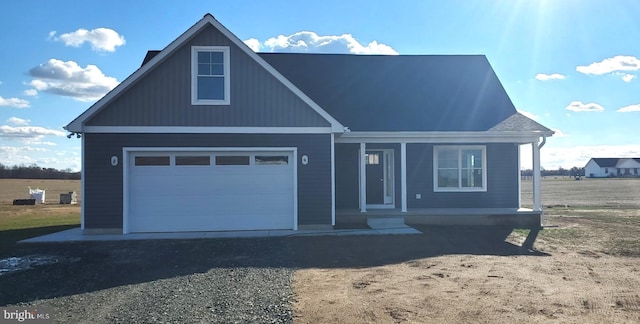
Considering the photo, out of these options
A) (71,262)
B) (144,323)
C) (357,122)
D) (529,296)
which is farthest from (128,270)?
(357,122)

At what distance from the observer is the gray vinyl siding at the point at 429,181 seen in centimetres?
1545

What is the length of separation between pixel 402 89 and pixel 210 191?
7830 millimetres

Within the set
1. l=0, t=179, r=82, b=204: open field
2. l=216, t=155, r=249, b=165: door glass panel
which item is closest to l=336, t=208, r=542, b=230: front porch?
l=216, t=155, r=249, b=165: door glass panel

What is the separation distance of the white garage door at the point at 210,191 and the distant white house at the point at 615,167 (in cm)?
10202

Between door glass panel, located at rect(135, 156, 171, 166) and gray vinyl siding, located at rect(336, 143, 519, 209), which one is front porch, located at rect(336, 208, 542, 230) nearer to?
gray vinyl siding, located at rect(336, 143, 519, 209)

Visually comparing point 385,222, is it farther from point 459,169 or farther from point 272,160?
point 272,160

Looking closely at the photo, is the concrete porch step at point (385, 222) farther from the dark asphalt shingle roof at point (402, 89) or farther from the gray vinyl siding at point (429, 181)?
the dark asphalt shingle roof at point (402, 89)

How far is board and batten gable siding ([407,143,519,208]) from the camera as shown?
1545cm

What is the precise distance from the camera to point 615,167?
322 feet

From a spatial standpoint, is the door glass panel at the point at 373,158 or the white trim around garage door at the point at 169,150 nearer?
the white trim around garage door at the point at 169,150

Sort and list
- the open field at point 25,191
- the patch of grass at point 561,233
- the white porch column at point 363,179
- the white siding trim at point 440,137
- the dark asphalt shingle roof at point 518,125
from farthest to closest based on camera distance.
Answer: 1. the open field at point 25,191
2. the dark asphalt shingle roof at point 518,125
3. the white siding trim at point 440,137
4. the white porch column at point 363,179
5. the patch of grass at point 561,233

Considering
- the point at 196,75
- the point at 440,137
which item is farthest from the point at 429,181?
the point at 196,75

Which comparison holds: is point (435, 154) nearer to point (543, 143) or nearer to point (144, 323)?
point (543, 143)

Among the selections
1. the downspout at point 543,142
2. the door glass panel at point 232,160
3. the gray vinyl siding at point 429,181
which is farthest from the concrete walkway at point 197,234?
the downspout at point 543,142
